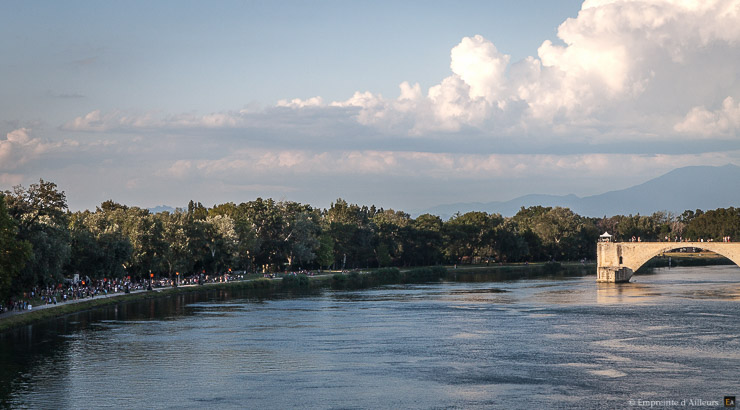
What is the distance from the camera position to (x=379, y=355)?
161ft

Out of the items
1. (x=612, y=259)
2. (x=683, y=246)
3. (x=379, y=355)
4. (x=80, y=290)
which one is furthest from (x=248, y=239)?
(x=379, y=355)

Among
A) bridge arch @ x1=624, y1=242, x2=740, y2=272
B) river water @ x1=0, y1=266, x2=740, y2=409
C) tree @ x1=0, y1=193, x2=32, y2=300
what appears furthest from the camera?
bridge arch @ x1=624, y1=242, x2=740, y2=272

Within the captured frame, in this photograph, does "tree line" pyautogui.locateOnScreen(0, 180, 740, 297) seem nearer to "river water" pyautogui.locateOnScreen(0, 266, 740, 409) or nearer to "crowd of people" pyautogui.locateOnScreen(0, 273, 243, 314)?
"crowd of people" pyautogui.locateOnScreen(0, 273, 243, 314)

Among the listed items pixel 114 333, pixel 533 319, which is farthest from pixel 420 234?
pixel 114 333

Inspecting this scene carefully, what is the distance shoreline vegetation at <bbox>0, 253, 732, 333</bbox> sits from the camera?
2737 inches

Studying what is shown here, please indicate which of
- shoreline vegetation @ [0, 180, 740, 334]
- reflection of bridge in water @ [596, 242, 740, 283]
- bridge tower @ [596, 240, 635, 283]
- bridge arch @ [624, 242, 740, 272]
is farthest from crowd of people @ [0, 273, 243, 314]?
bridge arch @ [624, 242, 740, 272]

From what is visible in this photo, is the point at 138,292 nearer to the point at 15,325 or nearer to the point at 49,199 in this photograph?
the point at 49,199

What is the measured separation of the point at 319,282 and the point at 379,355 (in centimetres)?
7162

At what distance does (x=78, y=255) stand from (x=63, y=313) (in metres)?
17.2

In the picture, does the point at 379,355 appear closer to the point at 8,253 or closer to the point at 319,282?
the point at 8,253

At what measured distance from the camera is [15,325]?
5950 centimetres

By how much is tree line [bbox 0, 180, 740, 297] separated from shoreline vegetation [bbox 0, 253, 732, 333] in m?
2.96

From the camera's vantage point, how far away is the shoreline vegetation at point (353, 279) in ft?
228

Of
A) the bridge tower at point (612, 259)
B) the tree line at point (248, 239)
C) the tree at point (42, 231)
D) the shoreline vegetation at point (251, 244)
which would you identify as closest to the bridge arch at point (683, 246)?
the bridge tower at point (612, 259)
